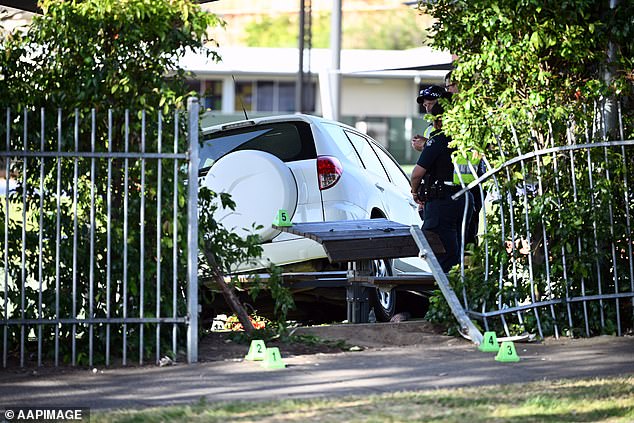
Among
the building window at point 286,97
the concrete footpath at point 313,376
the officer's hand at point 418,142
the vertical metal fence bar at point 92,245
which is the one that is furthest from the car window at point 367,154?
the building window at point 286,97

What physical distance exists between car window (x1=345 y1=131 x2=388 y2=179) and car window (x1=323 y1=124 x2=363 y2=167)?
177mm

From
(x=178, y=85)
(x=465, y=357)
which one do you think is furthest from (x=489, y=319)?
(x=178, y=85)

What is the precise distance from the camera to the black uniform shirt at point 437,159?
32.5 ft

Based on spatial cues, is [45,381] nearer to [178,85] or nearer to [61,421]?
[61,421]

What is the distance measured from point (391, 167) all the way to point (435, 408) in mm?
6674

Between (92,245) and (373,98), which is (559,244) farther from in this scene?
(373,98)

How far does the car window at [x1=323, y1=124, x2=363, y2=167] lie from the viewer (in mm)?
10797

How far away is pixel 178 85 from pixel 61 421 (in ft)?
9.31

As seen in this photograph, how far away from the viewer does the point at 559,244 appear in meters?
8.48

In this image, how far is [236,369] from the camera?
741cm

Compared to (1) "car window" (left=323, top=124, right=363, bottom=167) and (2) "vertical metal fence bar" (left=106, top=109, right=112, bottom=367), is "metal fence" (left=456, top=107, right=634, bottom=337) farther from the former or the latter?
(2) "vertical metal fence bar" (left=106, top=109, right=112, bottom=367)

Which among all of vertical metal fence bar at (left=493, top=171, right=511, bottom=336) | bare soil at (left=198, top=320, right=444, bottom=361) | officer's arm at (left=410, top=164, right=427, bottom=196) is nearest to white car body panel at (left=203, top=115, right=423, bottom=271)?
officer's arm at (left=410, top=164, right=427, bottom=196)

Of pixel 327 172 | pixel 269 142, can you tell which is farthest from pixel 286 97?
pixel 327 172

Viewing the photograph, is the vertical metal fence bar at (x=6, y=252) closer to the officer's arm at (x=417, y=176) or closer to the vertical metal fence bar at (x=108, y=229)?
the vertical metal fence bar at (x=108, y=229)
